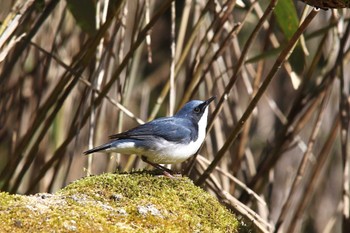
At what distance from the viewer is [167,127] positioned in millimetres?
5012

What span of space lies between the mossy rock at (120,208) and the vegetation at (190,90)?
35.9 inches

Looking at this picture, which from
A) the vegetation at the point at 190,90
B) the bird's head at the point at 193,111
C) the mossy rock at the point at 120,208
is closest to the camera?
the mossy rock at the point at 120,208

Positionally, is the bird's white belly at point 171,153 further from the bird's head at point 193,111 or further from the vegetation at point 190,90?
the bird's head at point 193,111

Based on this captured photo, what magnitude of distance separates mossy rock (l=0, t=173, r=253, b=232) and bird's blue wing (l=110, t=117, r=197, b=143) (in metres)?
0.87

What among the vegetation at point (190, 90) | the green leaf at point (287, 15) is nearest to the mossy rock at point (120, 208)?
the vegetation at point (190, 90)

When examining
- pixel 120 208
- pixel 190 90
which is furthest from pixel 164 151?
pixel 120 208

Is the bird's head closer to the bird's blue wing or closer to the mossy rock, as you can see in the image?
the bird's blue wing

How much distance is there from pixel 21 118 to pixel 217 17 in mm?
1974

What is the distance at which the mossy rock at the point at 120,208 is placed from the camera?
307 cm

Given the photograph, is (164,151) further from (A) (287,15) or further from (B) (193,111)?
(A) (287,15)

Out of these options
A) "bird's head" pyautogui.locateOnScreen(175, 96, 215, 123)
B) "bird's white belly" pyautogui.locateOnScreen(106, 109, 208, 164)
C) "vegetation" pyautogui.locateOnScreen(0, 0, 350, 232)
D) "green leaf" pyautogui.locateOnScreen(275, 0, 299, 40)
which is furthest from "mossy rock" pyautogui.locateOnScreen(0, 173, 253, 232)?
"green leaf" pyautogui.locateOnScreen(275, 0, 299, 40)

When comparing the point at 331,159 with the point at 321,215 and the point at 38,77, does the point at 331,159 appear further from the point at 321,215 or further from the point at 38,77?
the point at 38,77

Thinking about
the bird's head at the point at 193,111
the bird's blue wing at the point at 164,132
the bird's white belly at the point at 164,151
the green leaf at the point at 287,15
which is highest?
the green leaf at the point at 287,15

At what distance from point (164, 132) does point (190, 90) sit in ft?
2.41
